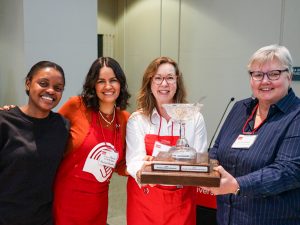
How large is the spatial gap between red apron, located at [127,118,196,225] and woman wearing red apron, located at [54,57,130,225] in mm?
195

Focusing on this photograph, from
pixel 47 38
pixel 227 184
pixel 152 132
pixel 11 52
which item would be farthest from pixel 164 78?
pixel 11 52

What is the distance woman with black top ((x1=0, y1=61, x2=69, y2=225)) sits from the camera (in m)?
1.41

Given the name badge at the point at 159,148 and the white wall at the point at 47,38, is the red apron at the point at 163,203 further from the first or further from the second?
the white wall at the point at 47,38

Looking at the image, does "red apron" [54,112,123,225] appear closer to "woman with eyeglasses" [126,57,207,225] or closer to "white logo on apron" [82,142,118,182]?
"white logo on apron" [82,142,118,182]

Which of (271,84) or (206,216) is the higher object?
(271,84)

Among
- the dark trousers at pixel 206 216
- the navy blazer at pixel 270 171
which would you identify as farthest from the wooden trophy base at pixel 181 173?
the dark trousers at pixel 206 216

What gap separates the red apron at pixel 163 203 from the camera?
1621 millimetres

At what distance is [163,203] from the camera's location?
1621mm

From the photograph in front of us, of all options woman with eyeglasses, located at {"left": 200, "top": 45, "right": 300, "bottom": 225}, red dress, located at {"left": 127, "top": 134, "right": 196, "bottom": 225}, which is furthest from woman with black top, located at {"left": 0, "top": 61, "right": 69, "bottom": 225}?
woman with eyeglasses, located at {"left": 200, "top": 45, "right": 300, "bottom": 225}

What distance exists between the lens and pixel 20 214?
144 centimetres

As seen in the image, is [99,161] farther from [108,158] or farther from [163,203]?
[163,203]

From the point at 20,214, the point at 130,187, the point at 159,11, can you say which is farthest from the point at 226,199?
the point at 159,11

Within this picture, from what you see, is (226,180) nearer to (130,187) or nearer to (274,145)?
(274,145)

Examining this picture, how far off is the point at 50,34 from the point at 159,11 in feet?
7.47
